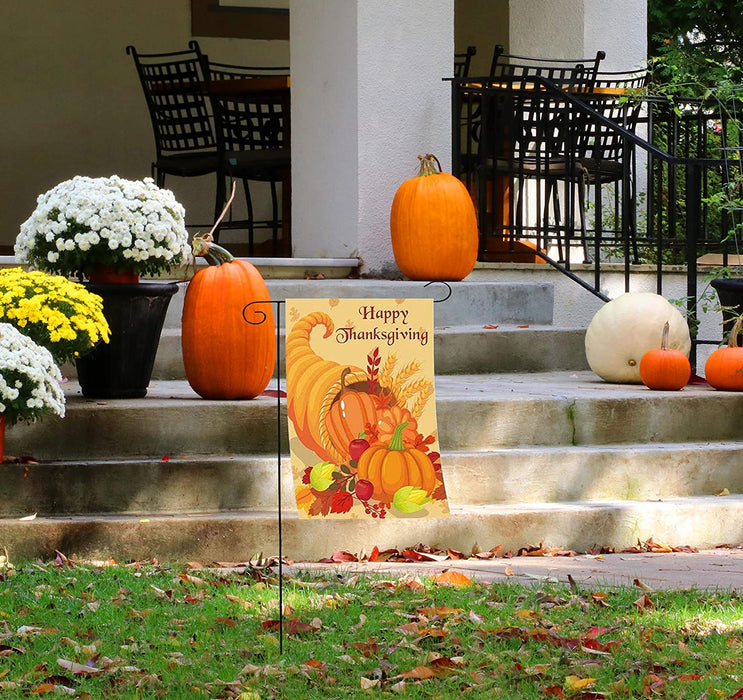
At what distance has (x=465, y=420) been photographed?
4.72 m

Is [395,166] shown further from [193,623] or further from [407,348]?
[193,623]

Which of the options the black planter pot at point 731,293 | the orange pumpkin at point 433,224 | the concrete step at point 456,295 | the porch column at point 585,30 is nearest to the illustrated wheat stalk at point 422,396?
the concrete step at point 456,295

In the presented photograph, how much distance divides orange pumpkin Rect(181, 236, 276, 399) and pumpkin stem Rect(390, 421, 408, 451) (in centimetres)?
141

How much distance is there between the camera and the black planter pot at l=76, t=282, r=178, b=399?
4.66 metres

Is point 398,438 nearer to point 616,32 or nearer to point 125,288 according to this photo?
point 125,288

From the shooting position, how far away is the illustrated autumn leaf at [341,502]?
10.6 feet

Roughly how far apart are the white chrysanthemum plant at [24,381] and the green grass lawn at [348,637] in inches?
20.5

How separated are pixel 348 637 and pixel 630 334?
2.72 meters

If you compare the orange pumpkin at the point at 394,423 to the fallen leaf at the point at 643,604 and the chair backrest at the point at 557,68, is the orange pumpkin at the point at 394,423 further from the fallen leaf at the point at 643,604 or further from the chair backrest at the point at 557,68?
the chair backrest at the point at 557,68

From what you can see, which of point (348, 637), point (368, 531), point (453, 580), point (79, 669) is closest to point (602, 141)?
point (368, 531)

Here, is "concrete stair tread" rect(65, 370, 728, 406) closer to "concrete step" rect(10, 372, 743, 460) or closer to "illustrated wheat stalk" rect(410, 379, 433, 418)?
"concrete step" rect(10, 372, 743, 460)

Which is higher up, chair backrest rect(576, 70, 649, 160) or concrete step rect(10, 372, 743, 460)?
chair backrest rect(576, 70, 649, 160)

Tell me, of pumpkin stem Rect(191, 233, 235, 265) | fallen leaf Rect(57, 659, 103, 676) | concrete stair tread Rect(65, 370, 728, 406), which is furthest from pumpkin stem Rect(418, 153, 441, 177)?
fallen leaf Rect(57, 659, 103, 676)

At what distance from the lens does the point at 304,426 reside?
3.26 m
